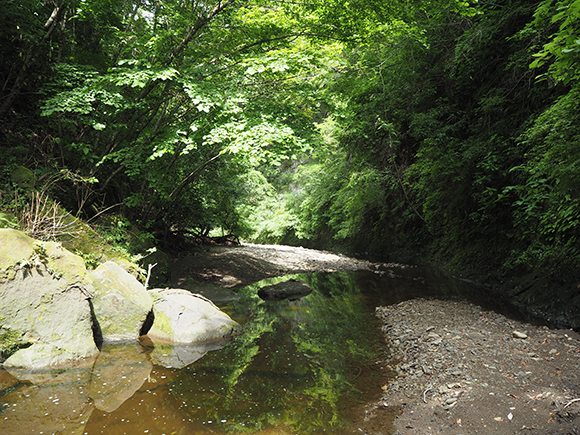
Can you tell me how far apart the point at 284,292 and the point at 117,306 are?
4364 millimetres

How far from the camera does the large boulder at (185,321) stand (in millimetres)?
5660

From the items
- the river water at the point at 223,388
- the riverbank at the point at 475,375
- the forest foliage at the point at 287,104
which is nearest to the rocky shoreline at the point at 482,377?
the riverbank at the point at 475,375

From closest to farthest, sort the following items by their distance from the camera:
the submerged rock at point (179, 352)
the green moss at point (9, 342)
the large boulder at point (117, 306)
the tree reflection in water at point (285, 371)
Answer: the tree reflection in water at point (285, 371) → the green moss at point (9, 342) → the submerged rock at point (179, 352) → the large boulder at point (117, 306)

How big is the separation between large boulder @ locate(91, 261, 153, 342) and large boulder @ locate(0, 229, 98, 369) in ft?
1.43

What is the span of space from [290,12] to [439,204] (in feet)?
29.0

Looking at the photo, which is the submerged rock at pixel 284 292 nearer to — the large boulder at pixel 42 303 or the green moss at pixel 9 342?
the large boulder at pixel 42 303

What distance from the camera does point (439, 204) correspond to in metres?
12.2

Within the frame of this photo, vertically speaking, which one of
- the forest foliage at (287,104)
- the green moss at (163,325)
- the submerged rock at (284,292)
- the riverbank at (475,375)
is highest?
the forest foliage at (287,104)

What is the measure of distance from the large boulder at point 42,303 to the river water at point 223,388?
307 mm

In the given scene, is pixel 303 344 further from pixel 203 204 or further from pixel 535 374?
pixel 203 204

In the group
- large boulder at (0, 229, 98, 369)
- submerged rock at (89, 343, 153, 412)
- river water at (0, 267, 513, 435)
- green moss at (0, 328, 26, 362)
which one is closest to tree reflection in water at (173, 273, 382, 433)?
river water at (0, 267, 513, 435)

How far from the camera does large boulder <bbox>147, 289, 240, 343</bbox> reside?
18.6 feet

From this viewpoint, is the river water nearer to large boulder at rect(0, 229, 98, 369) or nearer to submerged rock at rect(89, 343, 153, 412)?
submerged rock at rect(89, 343, 153, 412)

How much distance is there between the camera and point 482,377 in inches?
151
